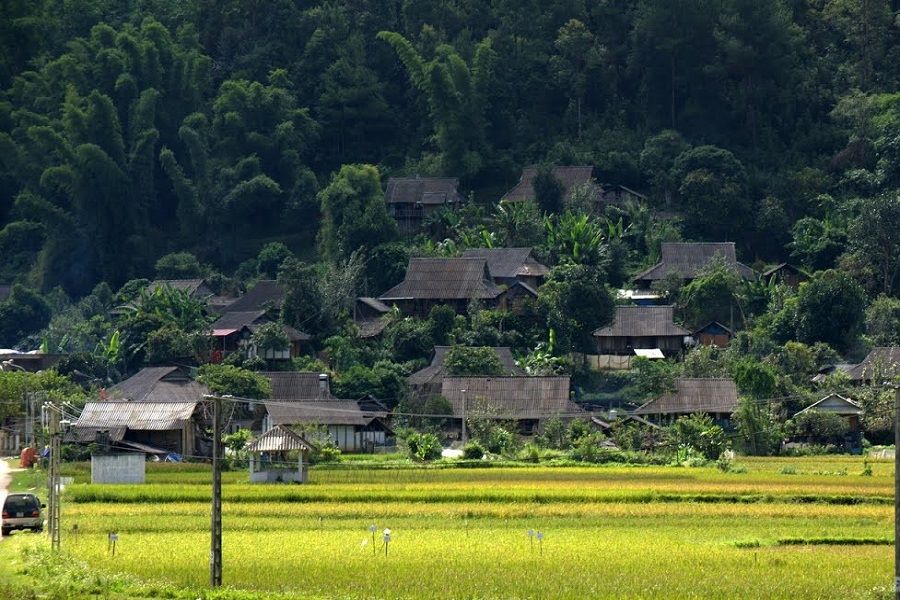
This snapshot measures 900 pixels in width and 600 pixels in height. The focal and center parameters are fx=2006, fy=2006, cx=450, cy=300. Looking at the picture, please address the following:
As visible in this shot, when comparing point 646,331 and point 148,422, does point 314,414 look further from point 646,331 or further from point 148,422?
point 646,331

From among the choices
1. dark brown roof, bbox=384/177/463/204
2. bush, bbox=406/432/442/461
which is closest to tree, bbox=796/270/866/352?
bush, bbox=406/432/442/461

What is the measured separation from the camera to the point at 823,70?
95438mm

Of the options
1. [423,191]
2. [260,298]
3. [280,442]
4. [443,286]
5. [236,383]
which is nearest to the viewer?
[280,442]

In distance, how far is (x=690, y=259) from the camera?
8156cm

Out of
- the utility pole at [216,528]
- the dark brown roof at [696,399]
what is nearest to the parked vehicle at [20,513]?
the utility pole at [216,528]

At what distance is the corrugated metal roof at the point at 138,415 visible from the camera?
64625 mm

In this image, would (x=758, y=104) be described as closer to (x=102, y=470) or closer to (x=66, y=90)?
(x=66, y=90)

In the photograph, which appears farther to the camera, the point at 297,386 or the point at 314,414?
the point at 297,386

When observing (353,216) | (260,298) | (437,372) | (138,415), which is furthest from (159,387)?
(353,216)

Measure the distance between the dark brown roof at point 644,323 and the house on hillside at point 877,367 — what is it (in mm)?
7928

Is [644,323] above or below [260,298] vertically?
below

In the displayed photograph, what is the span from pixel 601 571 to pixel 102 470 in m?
22.8

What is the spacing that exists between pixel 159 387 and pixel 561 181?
25.0 m

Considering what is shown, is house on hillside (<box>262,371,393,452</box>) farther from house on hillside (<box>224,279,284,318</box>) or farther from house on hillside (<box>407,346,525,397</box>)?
house on hillside (<box>224,279,284,318</box>)
